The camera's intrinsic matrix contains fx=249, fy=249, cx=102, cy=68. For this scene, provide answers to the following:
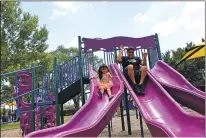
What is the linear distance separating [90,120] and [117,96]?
844 millimetres

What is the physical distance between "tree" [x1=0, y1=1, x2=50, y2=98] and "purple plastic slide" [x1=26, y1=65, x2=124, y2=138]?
15.3m

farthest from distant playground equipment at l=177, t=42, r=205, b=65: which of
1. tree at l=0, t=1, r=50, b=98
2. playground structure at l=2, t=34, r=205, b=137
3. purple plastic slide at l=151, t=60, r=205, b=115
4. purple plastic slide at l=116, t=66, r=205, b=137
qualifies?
tree at l=0, t=1, r=50, b=98

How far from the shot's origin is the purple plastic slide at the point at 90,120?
13.2 feet

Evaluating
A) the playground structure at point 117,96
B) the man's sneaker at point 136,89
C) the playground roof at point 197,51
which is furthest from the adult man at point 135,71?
the playground roof at point 197,51

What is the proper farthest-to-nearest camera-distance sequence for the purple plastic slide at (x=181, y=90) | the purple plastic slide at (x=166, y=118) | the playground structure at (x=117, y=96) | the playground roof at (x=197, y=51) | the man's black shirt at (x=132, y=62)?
the playground roof at (x=197, y=51), the man's black shirt at (x=132, y=62), the purple plastic slide at (x=181, y=90), the playground structure at (x=117, y=96), the purple plastic slide at (x=166, y=118)

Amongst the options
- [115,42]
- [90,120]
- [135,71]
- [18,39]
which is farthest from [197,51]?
[18,39]

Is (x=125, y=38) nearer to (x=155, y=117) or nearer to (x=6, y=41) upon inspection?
(x=155, y=117)

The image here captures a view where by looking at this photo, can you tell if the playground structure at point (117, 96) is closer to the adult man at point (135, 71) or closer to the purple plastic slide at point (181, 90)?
the purple plastic slide at point (181, 90)

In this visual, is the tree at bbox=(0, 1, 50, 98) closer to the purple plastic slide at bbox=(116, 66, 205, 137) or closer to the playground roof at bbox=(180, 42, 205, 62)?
the playground roof at bbox=(180, 42, 205, 62)

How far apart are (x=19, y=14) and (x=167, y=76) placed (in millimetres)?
17729

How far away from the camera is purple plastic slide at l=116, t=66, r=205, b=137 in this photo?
3686mm

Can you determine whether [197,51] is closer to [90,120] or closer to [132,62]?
[132,62]

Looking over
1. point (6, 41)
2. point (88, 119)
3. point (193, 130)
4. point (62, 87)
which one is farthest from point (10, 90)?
point (193, 130)

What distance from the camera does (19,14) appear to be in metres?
21.5
